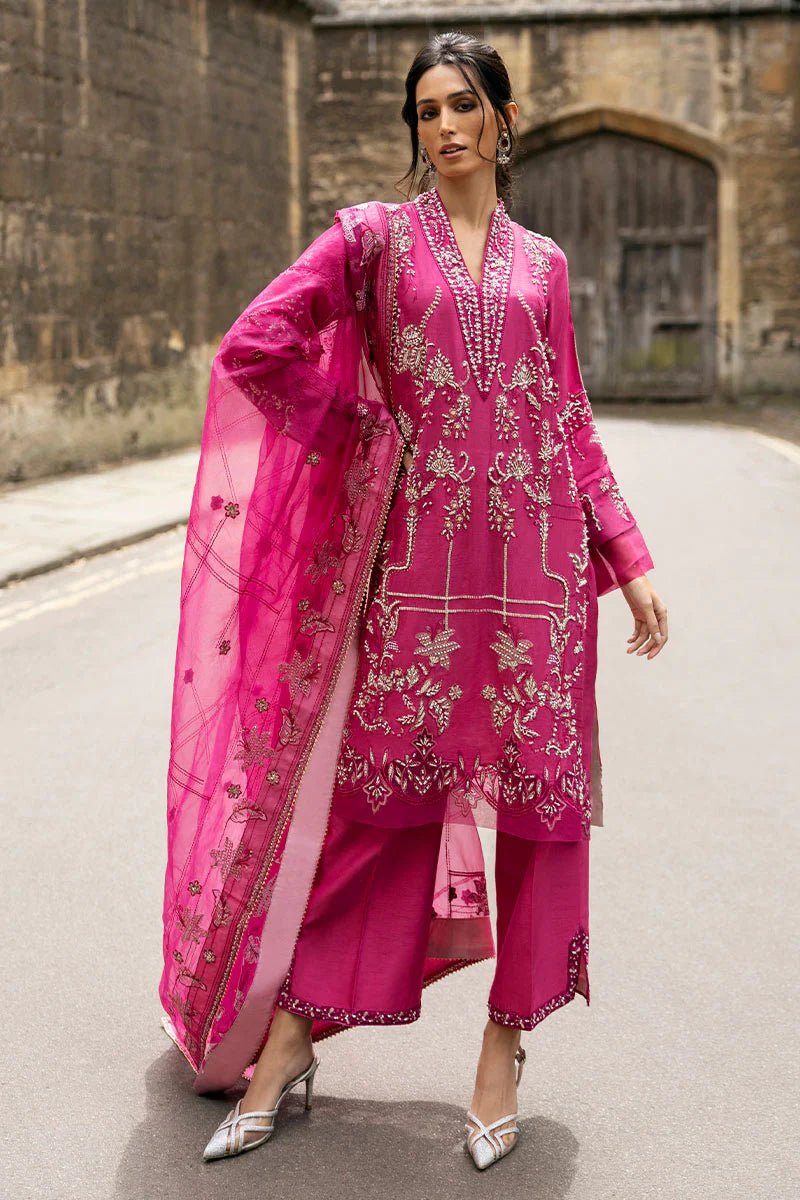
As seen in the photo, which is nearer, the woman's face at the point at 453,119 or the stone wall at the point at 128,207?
the woman's face at the point at 453,119

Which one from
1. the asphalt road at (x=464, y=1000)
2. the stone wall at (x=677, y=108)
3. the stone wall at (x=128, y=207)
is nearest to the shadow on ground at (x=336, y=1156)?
the asphalt road at (x=464, y=1000)

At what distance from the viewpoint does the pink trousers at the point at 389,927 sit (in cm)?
289

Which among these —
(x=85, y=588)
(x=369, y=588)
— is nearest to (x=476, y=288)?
(x=369, y=588)

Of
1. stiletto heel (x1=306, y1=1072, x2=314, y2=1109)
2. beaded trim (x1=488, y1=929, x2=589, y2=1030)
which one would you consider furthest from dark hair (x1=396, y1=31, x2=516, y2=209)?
stiletto heel (x1=306, y1=1072, x2=314, y2=1109)

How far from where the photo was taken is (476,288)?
286 cm

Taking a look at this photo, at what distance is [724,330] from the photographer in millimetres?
21234

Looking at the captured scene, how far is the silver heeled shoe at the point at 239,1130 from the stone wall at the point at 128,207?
10.1 m

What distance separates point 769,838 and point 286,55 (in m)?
15.4

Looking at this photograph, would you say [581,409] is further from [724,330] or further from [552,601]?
[724,330]

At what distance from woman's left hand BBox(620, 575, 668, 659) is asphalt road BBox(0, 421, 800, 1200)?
84cm

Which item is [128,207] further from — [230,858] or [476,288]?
[230,858]

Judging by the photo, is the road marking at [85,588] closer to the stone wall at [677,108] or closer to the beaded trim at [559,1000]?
the beaded trim at [559,1000]

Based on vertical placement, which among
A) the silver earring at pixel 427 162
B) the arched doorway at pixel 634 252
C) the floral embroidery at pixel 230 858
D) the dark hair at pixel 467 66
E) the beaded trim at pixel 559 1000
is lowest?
the beaded trim at pixel 559 1000

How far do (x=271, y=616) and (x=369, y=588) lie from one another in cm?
18
